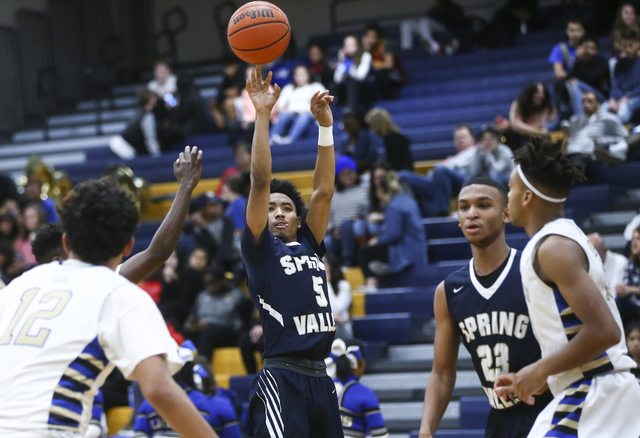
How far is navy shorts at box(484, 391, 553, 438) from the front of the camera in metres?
4.44

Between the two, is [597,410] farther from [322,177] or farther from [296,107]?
[296,107]

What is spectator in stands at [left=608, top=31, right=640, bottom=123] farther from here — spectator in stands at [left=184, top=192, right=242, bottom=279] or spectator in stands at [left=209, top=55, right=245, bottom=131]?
spectator in stands at [left=209, top=55, right=245, bottom=131]

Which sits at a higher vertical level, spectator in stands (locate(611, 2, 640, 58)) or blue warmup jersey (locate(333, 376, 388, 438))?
spectator in stands (locate(611, 2, 640, 58))

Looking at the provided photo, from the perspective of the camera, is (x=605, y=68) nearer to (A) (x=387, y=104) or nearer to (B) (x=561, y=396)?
(A) (x=387, y=104)

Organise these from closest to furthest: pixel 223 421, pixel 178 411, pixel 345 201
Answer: pixel 178 411 → pixel 223 421 → pixel 345 201

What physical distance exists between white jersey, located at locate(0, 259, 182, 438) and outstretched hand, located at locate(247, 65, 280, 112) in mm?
1805

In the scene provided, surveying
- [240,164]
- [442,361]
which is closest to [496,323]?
[442,361]

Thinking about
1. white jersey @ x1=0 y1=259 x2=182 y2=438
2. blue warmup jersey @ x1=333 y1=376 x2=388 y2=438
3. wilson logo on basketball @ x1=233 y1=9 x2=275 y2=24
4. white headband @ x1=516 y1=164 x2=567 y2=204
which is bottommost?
blue warmup jersey @ x1=333 y1=376 x2=388 y2=438

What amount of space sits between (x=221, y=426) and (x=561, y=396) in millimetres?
4276

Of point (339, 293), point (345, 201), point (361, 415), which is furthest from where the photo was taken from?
point (345, 201)

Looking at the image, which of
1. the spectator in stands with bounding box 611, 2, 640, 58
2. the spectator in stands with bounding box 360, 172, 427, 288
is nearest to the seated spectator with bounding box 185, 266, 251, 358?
the spectator in stands with bounding box 360, 172, 427, 288

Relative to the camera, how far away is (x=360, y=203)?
36.9 feet

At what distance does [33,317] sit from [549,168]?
2291 millimetres

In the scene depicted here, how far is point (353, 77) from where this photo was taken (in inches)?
559
